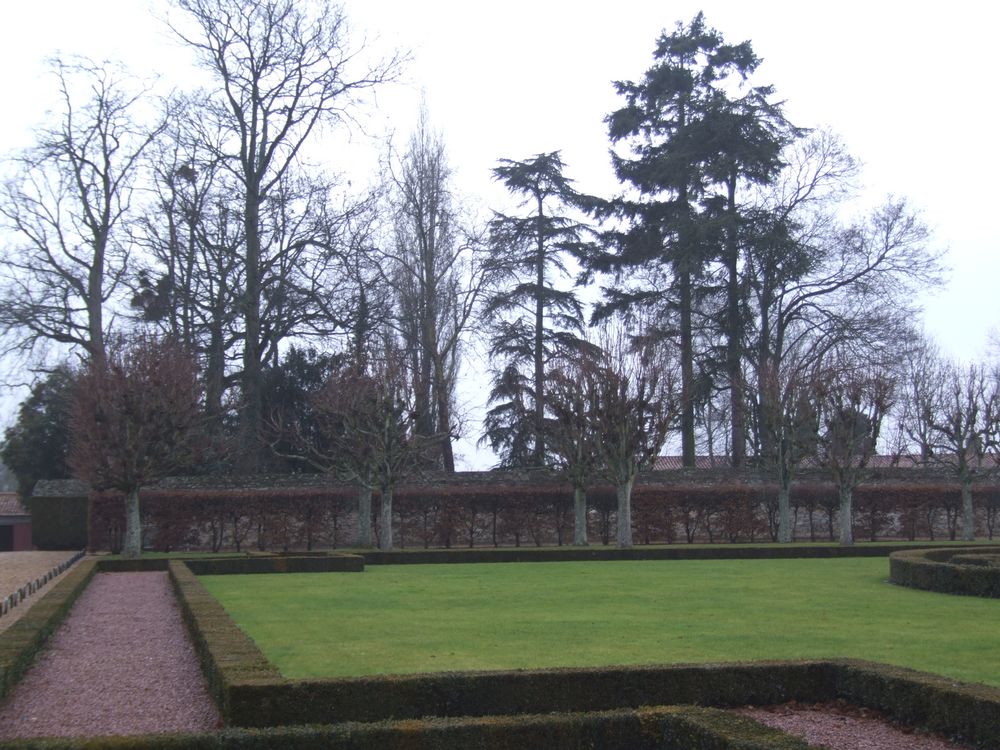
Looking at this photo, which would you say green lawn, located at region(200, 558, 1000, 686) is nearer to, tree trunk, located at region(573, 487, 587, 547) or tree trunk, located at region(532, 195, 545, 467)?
tree trunk, located at region(573, 487, 587, 547)

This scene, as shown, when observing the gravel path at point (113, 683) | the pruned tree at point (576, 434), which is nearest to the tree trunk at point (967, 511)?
the pruned tree at point (576, 434)

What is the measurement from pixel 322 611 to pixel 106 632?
2612mm

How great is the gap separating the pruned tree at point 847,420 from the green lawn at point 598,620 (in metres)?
11.6

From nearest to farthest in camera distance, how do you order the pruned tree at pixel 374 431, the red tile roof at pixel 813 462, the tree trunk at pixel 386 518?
the tree trunk at pixel 386 518 → the pruned tree at pixel 374 431 → the red tile roof at pixel 813 462

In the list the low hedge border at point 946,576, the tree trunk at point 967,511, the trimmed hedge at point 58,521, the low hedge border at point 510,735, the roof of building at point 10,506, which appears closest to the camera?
the low hedge border at point 510,735

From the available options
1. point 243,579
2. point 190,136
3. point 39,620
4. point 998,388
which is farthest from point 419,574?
point 998,388

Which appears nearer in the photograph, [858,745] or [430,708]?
[858,745]

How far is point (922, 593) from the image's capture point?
16547mm

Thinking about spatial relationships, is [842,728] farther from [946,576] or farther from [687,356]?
[687,356]

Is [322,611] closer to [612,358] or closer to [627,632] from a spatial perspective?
[627,632]

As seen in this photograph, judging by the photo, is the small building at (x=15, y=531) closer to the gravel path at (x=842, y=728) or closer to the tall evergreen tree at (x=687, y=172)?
the tall evergreen tree at (x=687, y=172)

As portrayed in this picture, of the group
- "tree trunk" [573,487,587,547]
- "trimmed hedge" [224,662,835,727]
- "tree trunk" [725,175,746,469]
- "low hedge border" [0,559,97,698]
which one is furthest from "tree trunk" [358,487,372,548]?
"trimmed hedge" [224,662,835,727]

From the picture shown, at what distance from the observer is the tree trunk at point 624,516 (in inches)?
1160

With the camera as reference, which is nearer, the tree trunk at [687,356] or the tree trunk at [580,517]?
the tree trunk at [580,517]
